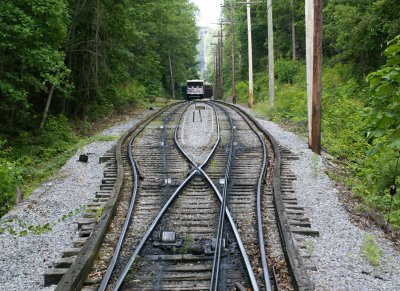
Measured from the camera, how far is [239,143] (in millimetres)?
14430

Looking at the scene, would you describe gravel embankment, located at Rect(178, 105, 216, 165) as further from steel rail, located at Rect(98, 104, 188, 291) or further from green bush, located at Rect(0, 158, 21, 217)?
green bush, located at Rect(0, 158, 21, 217)

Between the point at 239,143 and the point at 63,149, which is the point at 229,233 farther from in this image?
the point at 63,149

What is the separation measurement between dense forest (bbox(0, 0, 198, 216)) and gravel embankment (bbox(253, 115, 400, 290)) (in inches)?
239

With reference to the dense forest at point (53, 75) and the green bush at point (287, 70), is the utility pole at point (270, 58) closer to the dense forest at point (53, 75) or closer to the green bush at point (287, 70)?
the dense forest at point (53, 75)

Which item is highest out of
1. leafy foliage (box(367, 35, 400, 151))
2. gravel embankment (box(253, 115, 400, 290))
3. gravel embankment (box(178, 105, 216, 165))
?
leafy foliage (box(367, 35, 400, 151))

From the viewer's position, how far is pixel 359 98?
1975cm

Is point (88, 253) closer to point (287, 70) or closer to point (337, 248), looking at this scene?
point (337, 248)

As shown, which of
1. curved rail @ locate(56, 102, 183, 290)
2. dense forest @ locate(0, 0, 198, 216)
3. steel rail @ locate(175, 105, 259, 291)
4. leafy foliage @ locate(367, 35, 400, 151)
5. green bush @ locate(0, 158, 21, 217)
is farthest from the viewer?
dense forest @ locate(0, 0, 198, 216)

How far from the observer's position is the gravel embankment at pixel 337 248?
5406mm

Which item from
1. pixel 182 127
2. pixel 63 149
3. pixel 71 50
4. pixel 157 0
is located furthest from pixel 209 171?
pixel 157 0

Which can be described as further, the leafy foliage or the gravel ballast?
the leafy foliage

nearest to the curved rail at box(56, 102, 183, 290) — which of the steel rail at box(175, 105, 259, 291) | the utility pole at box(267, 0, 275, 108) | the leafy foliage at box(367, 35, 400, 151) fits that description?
the steel rail at box(175, 105, 259, 291)

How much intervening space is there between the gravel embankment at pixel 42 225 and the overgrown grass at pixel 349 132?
185 inches

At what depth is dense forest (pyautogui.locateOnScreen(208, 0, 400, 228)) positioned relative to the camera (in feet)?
21.0
